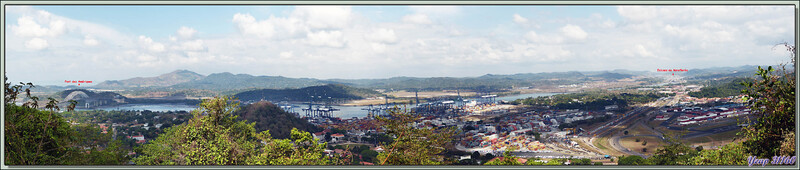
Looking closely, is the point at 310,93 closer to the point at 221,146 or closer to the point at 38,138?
the point at 221,146

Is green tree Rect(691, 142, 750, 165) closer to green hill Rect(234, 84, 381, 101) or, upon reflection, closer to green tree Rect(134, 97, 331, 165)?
green tree Rect(134, 97, 331, 165)

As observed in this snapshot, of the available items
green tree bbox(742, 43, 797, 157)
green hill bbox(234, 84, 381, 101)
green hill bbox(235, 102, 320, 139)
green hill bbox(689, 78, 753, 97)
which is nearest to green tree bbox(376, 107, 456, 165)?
green tree bbox(742, 43, 797, 157)

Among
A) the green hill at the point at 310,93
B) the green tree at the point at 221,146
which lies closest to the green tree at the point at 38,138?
the green tree at the point at 221,146

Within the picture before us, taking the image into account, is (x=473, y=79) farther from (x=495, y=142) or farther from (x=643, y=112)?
(x=495, y=142)

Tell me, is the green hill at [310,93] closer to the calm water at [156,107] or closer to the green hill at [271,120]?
the calm water at [156,107]

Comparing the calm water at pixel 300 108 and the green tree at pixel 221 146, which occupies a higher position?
the green tree at pixel 221 146
